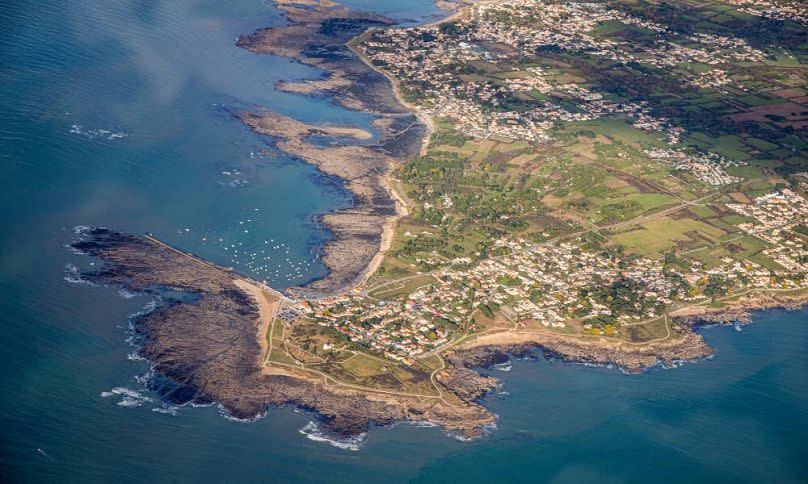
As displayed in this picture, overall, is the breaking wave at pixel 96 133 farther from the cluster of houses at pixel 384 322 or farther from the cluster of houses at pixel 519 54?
the cluster of houses at pixel 519 54

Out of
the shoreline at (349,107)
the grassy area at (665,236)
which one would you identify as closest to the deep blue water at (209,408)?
the shoreline at (349,107)

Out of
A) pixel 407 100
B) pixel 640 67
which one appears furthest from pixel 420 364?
pixel 640 67

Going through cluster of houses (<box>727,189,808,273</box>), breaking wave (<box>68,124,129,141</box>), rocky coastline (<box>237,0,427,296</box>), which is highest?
breaking wave (<box>68,124,129,141</box>)

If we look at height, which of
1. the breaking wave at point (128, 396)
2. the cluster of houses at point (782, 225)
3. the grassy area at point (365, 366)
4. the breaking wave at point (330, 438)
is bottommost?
the breaking wave at point (330, 438)

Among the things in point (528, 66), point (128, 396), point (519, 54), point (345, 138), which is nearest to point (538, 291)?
point (345, 138)

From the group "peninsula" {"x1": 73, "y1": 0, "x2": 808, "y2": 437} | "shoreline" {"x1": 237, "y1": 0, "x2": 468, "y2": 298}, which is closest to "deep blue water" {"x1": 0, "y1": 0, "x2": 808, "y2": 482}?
"peninsula" {"x1": 73, "y1": 0, "x2": 808, "y2": 437}

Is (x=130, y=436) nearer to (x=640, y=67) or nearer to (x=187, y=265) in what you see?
(x=187, y=265)

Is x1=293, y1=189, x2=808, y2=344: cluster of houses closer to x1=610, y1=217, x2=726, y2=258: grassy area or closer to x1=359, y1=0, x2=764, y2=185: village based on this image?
x1=610, y1=217, x2=726, y2=258: grassy area
